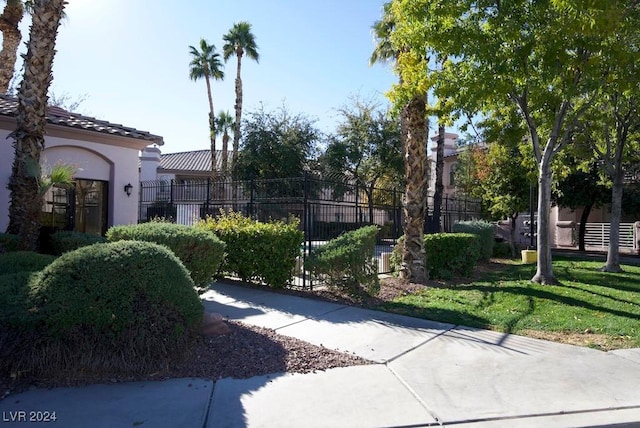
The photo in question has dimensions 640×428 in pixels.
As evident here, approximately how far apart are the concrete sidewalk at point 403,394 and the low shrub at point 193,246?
106 inches

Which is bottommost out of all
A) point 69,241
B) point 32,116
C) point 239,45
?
point 69,241

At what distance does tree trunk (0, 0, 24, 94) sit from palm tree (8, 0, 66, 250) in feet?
34.6

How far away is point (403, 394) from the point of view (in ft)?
14.2

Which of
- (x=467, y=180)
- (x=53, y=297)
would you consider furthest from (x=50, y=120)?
(x=467, y=180)

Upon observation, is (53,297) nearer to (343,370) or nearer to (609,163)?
(343,370)

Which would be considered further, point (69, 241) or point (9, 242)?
point (69, 241)

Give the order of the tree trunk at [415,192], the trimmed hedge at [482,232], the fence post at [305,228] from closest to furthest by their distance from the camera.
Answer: the fence post at [305,228] → the tree trunk at [415,192] → the trimmed hedge at [482,232]

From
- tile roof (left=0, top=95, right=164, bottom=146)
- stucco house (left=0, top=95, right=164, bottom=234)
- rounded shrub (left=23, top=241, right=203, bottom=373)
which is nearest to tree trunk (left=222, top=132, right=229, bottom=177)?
tile roof (left=0, top=95, right=164, bottom=146)

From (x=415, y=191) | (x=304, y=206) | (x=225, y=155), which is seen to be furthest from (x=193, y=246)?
(x=225, y=155)

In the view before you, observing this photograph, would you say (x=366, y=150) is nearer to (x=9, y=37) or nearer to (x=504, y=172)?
(x=504, y=172)

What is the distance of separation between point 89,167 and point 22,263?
7276 millimetres

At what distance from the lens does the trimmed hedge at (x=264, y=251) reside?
30.6ft

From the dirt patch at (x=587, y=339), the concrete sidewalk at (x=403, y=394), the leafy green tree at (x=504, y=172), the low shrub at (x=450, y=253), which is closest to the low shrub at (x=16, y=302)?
the concrete sidewalk at (x=403, y=394)

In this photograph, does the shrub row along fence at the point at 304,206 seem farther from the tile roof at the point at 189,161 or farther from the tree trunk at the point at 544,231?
the tile roof at the point at 189,161
